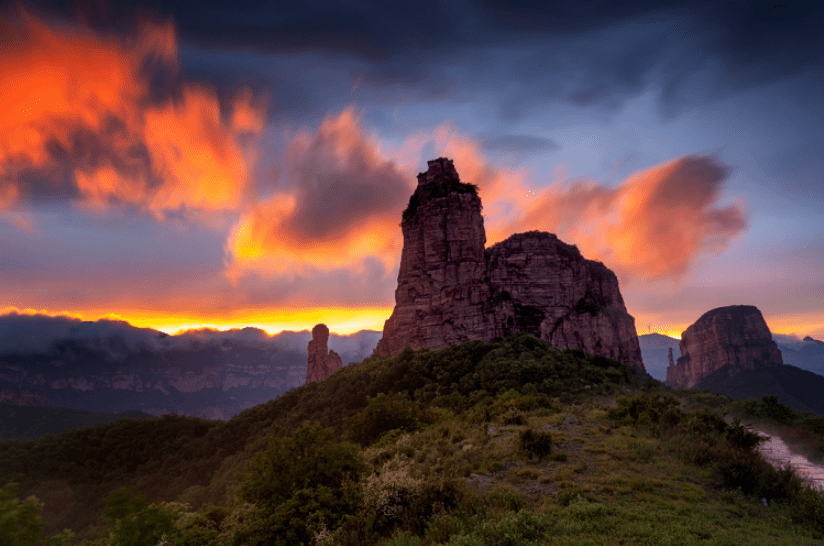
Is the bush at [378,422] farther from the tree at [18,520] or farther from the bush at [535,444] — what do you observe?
the tree at [18,520]

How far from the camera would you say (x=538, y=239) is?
358ft

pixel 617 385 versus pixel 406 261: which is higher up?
pixel 406 261

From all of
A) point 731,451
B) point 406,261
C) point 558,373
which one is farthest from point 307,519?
point 406,261

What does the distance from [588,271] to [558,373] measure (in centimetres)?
8026

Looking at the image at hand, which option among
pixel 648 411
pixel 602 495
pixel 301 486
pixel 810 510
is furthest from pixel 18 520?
pixel 648 411

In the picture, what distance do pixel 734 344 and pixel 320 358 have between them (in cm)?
19127

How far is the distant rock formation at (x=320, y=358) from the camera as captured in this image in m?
144

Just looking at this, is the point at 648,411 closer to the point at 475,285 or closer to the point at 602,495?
the point at 602,495

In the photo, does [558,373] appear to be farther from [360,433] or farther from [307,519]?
[307,519]

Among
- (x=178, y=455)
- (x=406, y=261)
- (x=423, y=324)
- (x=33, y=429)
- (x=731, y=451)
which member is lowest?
(x=33, y=429)

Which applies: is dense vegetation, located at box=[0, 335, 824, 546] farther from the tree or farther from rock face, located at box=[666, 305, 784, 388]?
rock face, located at box=[666, 305, 784, 388]

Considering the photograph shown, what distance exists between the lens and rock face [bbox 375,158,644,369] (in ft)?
286

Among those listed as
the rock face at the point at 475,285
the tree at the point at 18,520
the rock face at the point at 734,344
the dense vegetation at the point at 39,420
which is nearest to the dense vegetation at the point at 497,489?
the tree at the point at 18,520

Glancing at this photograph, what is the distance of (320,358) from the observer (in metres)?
146
